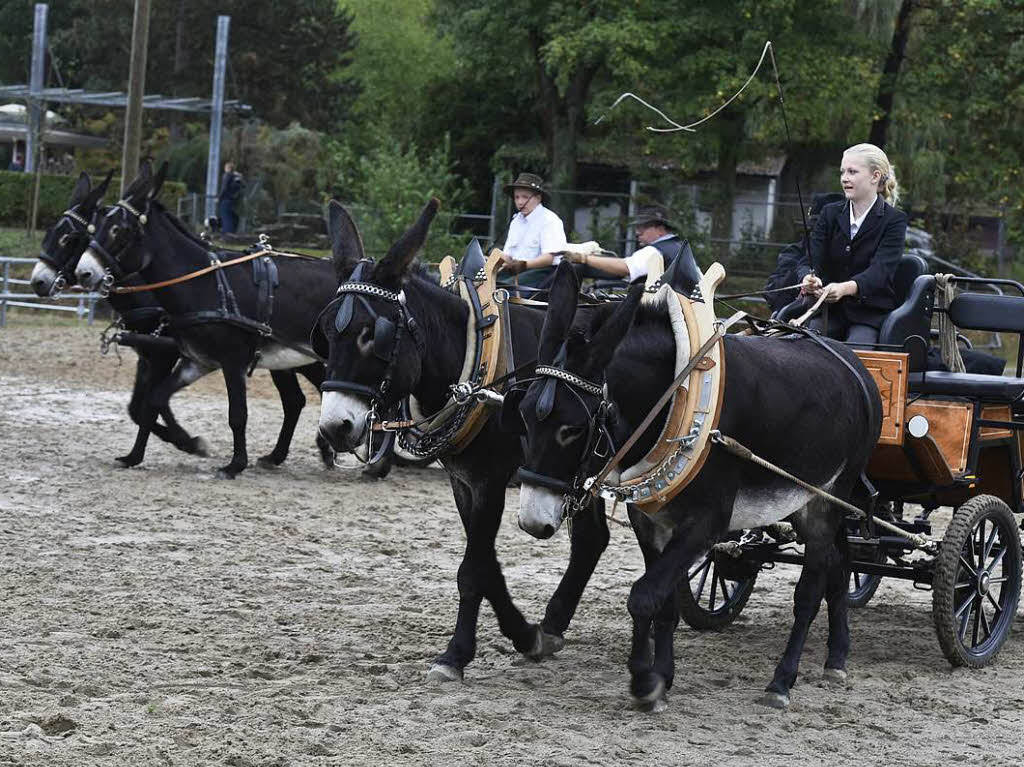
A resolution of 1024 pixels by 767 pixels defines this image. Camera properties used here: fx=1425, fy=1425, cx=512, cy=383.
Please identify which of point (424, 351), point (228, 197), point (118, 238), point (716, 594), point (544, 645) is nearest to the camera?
point (424, 351)

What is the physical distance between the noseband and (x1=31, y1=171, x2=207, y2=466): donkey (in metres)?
6.23

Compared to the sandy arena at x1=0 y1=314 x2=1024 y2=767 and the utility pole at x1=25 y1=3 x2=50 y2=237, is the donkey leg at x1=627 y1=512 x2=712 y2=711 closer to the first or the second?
the sandy arena at x1=0 y1=314 x2=1024 y2=767

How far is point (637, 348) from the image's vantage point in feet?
17.2

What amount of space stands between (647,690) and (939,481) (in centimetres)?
195

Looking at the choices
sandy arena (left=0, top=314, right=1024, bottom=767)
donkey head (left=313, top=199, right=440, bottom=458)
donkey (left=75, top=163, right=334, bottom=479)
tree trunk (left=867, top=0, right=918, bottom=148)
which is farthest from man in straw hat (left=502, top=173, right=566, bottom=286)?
tree trunk (left=867, top=0, right=918, bottom=148)

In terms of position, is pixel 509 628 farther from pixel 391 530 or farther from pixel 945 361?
pixel 391 530

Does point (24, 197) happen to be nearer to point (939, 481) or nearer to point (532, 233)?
point (532, 233)

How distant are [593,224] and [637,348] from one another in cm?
2058

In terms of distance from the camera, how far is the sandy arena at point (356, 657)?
4906mm

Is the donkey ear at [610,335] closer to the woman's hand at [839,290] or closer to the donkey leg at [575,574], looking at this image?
the donkey leg at [575,574]

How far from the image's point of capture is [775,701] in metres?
5.66

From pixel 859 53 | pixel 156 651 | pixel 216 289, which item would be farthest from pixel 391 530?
pixel 859 53

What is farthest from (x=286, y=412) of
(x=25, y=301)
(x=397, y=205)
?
(x=397, y=205)

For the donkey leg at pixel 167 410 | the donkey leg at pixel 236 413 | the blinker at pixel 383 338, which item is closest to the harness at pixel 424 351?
the blinker at pixel 383 338
